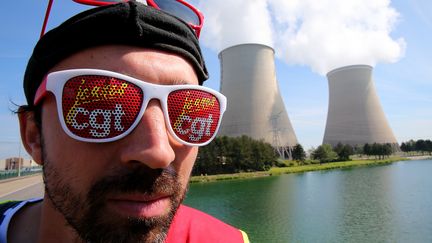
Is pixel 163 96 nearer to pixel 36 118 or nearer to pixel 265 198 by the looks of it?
pixel 36 118

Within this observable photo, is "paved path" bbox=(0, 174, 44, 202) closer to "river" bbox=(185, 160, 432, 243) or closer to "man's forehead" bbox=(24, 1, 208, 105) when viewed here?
"river" bbox=(185, 160, 432, 243)

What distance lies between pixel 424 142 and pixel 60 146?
36811 mm

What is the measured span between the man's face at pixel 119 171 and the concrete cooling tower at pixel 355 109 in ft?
71.4

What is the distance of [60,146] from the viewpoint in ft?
1.20

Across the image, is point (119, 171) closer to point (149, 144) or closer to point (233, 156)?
point (149, 144)

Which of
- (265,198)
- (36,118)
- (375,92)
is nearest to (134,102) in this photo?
(36,118)

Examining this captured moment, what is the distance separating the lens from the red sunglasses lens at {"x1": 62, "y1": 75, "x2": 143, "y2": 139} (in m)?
0.34

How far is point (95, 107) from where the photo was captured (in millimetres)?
343

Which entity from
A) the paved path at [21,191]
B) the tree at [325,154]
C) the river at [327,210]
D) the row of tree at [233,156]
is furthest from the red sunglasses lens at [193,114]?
the tree at [325,154]

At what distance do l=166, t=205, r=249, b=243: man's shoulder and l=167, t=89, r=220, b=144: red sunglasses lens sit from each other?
0.59 feet

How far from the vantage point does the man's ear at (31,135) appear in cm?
45

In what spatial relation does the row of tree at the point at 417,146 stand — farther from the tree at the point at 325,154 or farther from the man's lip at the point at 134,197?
the man's lip at the point at 134,197

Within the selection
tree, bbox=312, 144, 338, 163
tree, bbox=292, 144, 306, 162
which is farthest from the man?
tree, bbox=312, 144, 338, 163

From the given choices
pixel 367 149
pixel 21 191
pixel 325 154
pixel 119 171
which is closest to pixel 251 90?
pixel 325 154
